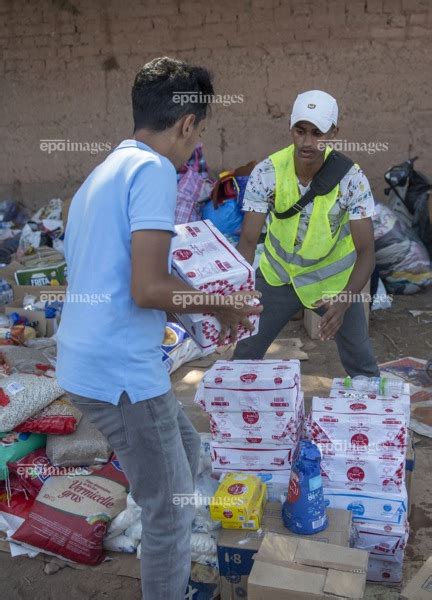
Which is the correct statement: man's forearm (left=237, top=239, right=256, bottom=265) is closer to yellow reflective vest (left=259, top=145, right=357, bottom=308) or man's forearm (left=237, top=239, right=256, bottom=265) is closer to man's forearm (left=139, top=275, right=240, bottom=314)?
yellow reflective vest (left=259, top=145, right=357, bottom=308)

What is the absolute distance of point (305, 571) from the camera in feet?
7.78

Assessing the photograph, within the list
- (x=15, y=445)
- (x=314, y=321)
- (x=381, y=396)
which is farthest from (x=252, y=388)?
(x=314, y=321)

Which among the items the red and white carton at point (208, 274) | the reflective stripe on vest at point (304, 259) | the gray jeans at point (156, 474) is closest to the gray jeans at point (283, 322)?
the reflective stripe on vest at point (304, 259)

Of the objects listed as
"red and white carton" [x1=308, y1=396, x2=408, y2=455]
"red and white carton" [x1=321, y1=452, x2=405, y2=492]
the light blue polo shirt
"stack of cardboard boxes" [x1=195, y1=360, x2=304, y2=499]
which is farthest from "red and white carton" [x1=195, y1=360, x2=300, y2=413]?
the light blue polo shirt

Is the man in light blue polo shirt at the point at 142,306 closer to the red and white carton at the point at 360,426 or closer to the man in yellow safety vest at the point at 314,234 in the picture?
the red and white carton at the point at 360,426

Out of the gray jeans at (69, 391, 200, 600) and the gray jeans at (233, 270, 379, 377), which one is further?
the gray jeans at (233, 270, 379, 377)

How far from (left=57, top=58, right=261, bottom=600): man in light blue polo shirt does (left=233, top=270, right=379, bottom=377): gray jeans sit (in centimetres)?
137

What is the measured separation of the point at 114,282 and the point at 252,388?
1128 millimetres

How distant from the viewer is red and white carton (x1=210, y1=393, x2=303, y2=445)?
3064mm

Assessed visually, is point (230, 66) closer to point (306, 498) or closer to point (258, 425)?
point (258, 425)

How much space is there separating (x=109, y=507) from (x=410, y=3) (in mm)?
5536

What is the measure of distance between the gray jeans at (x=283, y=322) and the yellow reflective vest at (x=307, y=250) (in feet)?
0.18

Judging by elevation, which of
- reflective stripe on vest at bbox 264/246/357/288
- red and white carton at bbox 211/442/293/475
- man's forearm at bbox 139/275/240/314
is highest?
man's forearm at bbox 139/275/240/314

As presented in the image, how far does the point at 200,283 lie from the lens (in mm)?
2344
